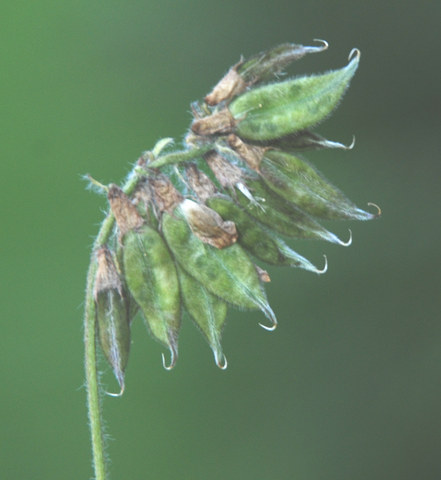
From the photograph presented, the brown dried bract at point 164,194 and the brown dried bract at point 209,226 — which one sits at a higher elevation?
the brown dried bract at point 164,194

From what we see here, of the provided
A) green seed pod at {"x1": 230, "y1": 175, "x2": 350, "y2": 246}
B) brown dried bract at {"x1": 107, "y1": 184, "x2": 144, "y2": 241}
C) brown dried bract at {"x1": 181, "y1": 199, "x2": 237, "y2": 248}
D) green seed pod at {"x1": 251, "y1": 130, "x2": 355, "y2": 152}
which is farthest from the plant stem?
green seed pod at {"x1": 251, "y1": 130, "x2": 355, "y2": 152}

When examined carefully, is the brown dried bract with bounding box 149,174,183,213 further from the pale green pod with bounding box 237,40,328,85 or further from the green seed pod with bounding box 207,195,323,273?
the pale green pod with bounding box 237,40,328,85

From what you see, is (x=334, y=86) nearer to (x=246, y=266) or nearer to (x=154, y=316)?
(x=246, y=266)

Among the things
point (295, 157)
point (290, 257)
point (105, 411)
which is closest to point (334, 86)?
point (295, 157)

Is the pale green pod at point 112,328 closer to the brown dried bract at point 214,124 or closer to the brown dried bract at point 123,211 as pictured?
the brown dried bract at point 123,211

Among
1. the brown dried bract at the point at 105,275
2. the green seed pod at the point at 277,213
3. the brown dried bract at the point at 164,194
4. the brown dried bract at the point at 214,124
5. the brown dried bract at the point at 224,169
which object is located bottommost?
the brown dried bract at the point at 105,275

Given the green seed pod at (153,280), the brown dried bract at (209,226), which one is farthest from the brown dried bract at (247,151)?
the green seed pod at (153,280)

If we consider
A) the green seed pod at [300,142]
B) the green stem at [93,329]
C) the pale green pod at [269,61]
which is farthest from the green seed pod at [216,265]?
the pale green pod at [269,61]

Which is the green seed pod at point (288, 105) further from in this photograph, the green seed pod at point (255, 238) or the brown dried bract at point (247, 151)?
the green seed pod at point (255, 238)
